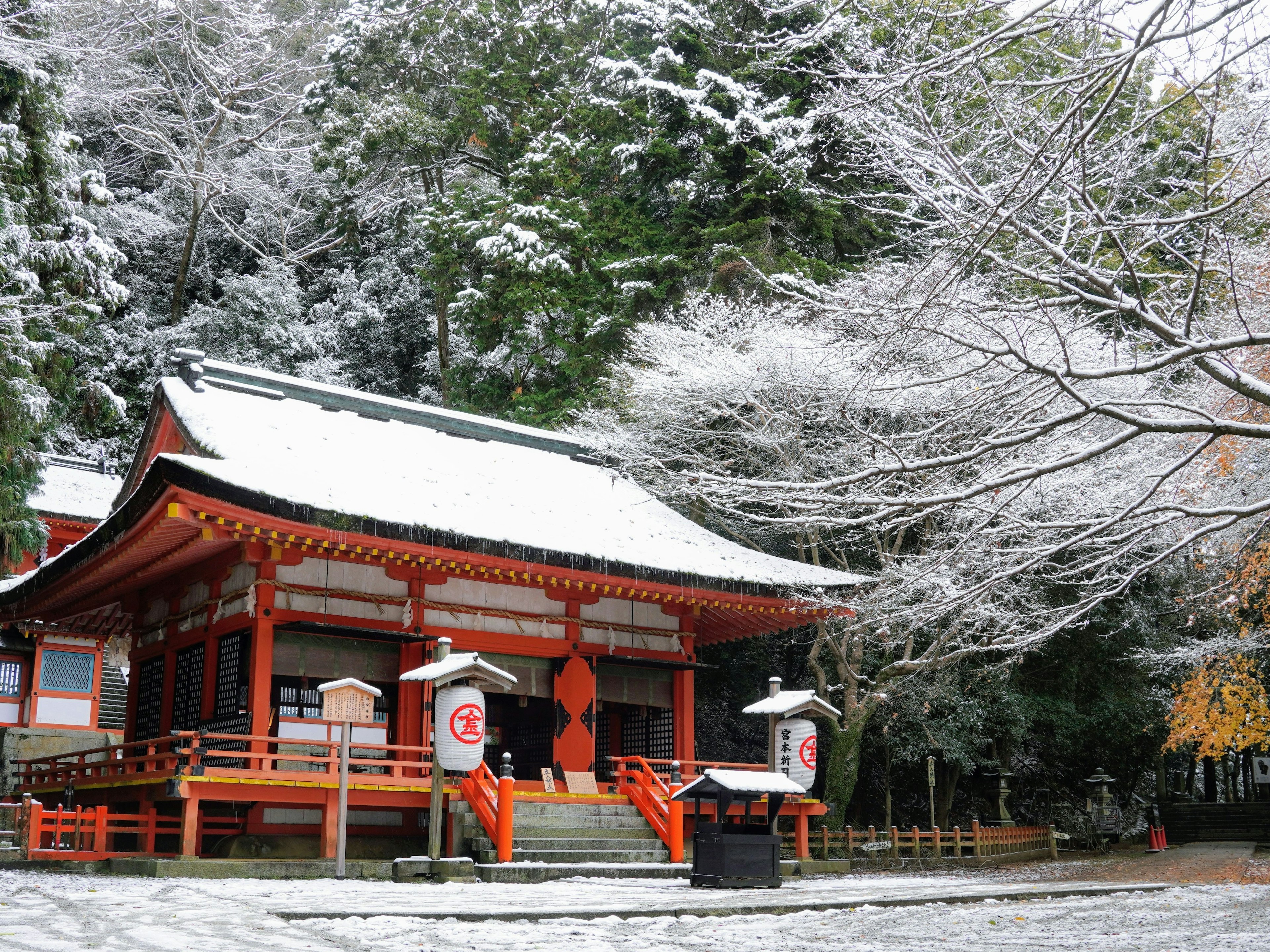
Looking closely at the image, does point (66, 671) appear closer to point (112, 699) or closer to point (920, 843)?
point (112, 699)

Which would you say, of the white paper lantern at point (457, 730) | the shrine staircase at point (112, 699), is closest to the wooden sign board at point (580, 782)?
the white paper lantern at point (457, 730)

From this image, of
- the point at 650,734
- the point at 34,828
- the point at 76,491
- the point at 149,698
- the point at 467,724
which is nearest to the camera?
the point at 467,724

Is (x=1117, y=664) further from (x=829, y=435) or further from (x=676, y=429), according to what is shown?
(x=676, y=429)

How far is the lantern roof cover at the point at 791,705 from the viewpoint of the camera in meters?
13.3

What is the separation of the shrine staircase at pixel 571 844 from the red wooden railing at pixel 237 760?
102 centimetres

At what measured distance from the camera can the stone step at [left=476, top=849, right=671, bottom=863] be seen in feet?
39.5

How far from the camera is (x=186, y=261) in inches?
1225

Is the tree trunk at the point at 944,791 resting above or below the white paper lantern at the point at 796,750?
below

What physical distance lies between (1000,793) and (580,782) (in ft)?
33.5

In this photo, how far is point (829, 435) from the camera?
62.2 feet

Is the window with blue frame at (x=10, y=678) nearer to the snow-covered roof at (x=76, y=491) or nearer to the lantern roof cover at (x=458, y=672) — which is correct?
the snow-covered roof at (x=76, y=491)

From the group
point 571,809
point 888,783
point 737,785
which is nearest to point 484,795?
point 571,809

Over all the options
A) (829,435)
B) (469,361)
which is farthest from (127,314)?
(829,435)

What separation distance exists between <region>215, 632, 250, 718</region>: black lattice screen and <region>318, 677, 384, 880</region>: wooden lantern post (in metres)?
2.09
